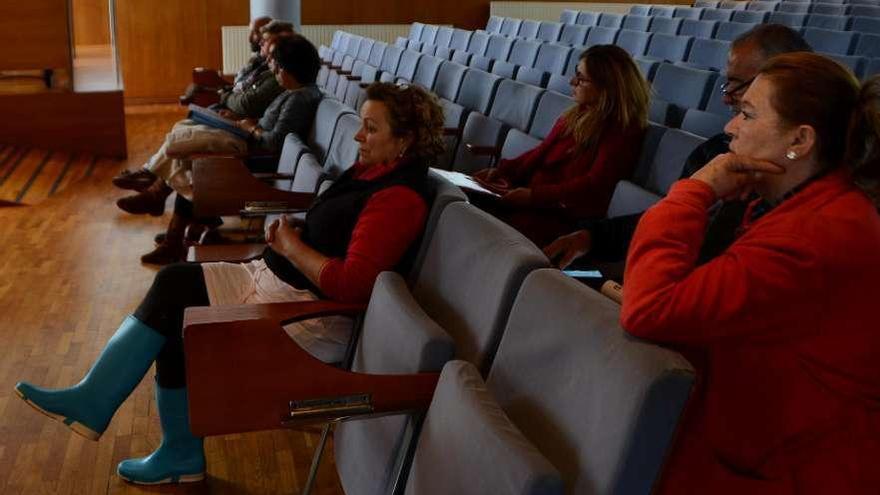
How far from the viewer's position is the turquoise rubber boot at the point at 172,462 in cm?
226

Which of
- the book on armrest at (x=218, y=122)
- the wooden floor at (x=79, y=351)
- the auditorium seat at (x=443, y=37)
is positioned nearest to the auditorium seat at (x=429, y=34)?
the auditorium seat at (x=443, y=37)

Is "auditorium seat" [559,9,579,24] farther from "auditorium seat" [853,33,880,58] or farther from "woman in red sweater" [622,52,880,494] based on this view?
"woman in red sweater" [622,52,880,494]

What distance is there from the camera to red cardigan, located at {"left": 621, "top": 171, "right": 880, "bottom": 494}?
1.15 meters

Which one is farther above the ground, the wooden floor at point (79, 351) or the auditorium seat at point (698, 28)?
the auditorium seat at point (698, 28)

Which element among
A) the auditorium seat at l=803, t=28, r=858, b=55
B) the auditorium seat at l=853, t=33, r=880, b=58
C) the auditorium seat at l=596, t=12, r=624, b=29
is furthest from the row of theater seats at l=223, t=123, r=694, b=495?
the auditorium seat at l=596, t=12, r=624, b=29

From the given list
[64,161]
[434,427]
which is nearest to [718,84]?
[434,427]

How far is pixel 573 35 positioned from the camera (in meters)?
8.13

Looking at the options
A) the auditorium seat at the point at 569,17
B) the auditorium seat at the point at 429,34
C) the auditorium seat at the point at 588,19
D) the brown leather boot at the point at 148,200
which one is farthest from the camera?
the auditorium seat at the point at 569,17

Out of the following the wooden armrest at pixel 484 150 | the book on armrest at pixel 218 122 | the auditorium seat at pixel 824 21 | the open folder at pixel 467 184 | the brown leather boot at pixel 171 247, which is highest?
the auditorium seat at pixel 824 21

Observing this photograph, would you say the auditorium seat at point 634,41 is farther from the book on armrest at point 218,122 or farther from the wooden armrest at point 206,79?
the book on armrest at point 218,122

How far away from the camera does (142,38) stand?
9.38m

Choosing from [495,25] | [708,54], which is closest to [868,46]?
[708,54]

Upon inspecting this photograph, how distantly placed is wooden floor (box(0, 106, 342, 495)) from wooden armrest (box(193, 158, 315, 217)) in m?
0.61

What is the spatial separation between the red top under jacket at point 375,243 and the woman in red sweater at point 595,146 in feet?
2.77
